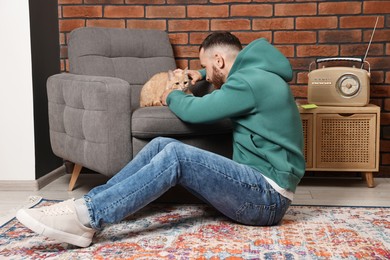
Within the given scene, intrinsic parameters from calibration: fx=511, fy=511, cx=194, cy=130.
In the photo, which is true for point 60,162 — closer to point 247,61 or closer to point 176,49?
point 176,49

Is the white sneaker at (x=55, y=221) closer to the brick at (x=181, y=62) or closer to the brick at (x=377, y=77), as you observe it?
the brick at (x=181, y=62)

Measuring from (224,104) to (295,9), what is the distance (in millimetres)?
1554

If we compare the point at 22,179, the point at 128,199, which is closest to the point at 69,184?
the point at 22,179

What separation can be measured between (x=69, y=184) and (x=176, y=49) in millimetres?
1098

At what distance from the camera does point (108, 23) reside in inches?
130

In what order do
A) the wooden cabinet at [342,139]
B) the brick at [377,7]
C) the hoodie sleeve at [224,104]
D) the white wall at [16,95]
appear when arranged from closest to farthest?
the hoodie sleeve at [224,104] → the white wall at [16,95] → the wooden cabinet at [342,139] → the brick at [377,7]

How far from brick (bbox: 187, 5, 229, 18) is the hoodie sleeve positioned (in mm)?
1359

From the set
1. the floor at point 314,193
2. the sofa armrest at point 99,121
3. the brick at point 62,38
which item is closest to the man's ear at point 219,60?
the sofa armrest at point 99,121

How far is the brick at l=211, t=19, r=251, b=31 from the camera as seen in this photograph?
10.6 feet

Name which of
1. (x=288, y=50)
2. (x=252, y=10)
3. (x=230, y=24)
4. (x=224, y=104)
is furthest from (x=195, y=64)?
(x=224, y=104)

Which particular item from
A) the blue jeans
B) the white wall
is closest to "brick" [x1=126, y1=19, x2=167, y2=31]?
the white wall

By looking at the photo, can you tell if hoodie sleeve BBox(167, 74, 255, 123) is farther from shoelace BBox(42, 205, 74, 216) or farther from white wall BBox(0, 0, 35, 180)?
white wall BBox(0, 0, 35, 180)

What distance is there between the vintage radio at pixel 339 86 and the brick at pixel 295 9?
40 centimetres

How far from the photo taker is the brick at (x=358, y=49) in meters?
3.17
